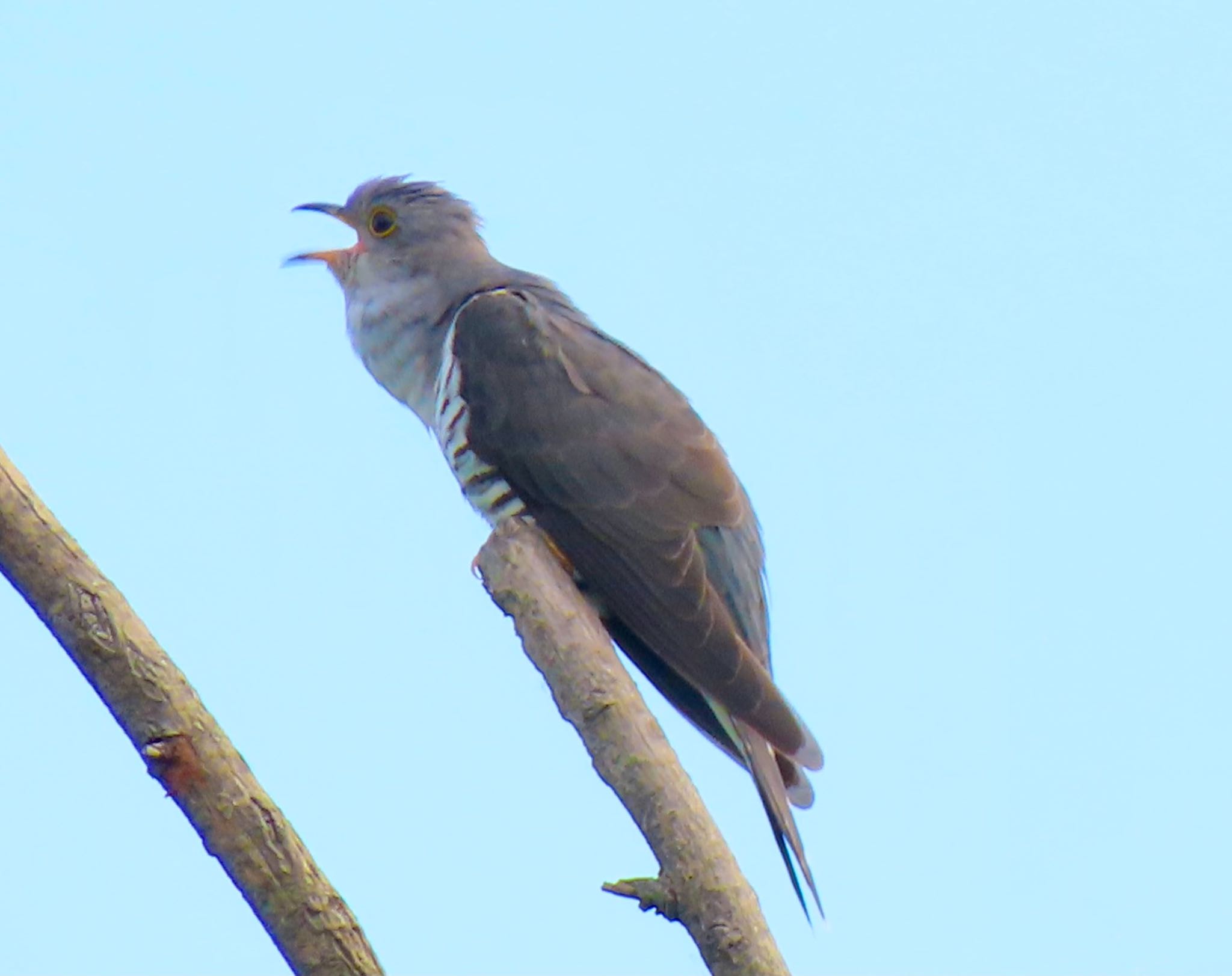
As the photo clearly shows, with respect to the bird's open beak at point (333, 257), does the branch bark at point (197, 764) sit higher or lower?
lower

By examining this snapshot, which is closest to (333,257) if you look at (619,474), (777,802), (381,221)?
(381,221)

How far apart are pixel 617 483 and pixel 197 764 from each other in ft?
6.84

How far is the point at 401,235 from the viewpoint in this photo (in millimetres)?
5816

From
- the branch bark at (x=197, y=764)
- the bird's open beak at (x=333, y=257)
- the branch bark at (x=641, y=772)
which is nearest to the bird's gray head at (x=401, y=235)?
the bird's open beak at (x=333, y=257)

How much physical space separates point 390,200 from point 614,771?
11.4 feet

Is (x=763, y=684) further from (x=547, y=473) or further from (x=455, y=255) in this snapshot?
(x=455, y=255)

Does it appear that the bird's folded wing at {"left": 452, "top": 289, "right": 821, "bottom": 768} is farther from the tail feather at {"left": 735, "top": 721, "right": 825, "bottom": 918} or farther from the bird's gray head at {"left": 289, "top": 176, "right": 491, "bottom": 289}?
the bird's gray head at {"left": 289, "top": 176, "right": 491, "bottom": 289}

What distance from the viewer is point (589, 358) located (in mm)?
4898

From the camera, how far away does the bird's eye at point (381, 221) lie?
5.89m

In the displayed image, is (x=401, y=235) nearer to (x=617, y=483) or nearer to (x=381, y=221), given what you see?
(x=381, y=221)

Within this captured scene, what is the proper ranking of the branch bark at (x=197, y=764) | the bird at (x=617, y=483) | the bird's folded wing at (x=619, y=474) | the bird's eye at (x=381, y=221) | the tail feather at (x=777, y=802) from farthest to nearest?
1. the bird's eye at (x=381, y=221)
2. the bird's folded wing at (x=619, y=474)
3. the bird at (x=617, y=483)
4. the tail feather at (x=777, y=802)
5. the branch bark at (x=197, y=764)

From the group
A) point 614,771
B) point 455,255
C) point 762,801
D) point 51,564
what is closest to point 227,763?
point 51,564

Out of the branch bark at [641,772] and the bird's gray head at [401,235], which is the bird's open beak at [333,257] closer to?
the bird's gray head at [401,235]

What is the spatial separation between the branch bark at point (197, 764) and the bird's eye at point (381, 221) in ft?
10.8
